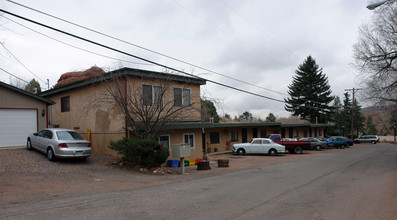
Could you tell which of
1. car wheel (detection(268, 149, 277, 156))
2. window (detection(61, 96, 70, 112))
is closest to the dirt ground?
window (detection(61, 96, 70, 112))

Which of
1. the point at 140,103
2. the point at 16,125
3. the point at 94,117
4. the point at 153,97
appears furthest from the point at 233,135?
the point at 16,125

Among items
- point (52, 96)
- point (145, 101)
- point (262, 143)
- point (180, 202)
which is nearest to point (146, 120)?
point (145, 101)

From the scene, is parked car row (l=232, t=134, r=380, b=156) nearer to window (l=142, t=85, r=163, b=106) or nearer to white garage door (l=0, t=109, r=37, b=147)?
window (l=142, t=85, r=163, b=106)

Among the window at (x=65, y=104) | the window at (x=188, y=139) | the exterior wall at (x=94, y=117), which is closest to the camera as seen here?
the exterior wall at (x=94, y=117)

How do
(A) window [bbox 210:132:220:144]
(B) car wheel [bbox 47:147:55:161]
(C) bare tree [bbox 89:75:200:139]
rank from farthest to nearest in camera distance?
(A) window [bbox 210:132:220:144], (C) bare tree [bbox 89:75:200:139], (B) car wheel [bbox 47:147:55:161]

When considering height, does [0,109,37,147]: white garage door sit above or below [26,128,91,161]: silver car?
above

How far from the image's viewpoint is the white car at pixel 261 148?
26.1 metres

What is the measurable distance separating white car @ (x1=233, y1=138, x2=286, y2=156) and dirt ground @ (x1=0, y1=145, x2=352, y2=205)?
11587 mm

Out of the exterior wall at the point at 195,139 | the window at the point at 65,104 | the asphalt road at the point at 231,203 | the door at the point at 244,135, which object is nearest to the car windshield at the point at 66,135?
the exterior wall at the point at 195,139

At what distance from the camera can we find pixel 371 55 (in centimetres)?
2119

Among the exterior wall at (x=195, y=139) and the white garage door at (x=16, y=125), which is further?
the exterior wall at (x=195, y=139)

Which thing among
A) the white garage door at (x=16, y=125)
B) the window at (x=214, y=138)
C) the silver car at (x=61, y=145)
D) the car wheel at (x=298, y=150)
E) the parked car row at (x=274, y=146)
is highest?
the white garage door at (x=16, y=125)

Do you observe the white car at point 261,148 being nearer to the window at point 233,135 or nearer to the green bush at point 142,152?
the window at point 233,135

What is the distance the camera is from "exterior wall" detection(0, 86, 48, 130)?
1697 centimetres
